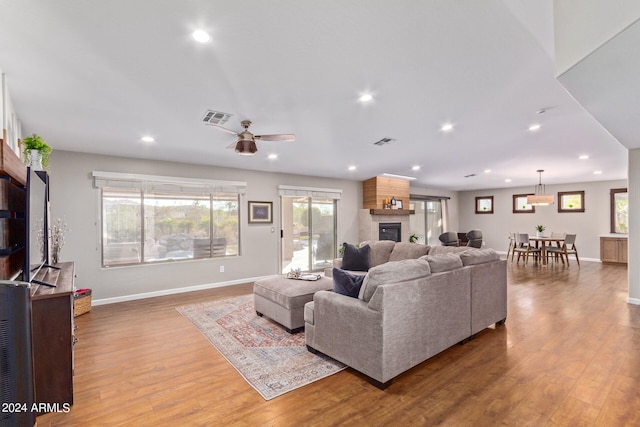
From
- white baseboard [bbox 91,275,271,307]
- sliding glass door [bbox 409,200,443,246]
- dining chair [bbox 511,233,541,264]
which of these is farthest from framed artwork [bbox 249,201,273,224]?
dining chair [bbox 511,233,541,264]

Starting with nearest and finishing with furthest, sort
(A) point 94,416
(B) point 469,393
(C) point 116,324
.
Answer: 1. (A) point 94,416
2. (B) point 469,393
3. (C) point 116,324

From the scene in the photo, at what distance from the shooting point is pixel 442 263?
2961 mm

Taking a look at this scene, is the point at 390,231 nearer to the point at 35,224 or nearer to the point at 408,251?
the point at 408,251

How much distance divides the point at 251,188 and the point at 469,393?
17.1 ft

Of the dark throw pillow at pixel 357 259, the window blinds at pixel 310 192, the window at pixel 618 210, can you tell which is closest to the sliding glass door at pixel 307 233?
the window blinds at pixel 310 192

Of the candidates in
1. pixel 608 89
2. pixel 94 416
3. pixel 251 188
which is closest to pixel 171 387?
pixel 94 416

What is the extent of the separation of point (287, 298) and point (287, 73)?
235 centimetres

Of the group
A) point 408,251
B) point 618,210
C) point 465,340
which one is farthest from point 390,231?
point 618,210

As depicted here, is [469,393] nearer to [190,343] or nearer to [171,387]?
[171,387]

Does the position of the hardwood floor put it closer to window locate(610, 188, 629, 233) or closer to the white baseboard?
the white baseboard

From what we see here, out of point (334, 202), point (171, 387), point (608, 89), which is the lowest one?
point (171, 387)

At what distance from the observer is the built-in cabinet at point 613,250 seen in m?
8.00

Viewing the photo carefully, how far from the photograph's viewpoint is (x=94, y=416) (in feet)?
6.86

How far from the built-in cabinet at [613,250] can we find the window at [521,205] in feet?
7.16
